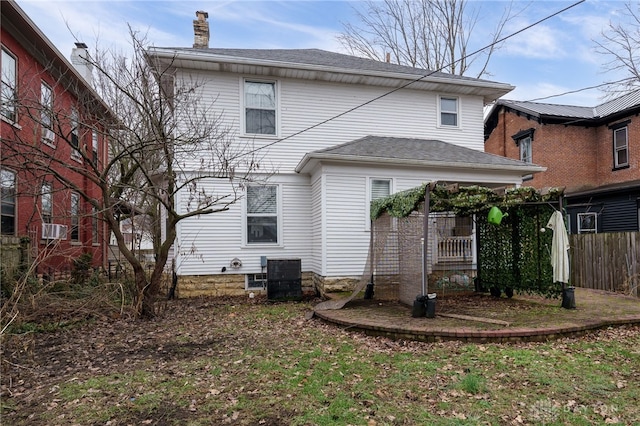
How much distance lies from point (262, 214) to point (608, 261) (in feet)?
29.6

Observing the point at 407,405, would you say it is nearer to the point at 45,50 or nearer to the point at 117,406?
the point at 117,406

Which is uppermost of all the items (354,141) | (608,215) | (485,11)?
(485,11)

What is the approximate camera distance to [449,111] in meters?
11.7

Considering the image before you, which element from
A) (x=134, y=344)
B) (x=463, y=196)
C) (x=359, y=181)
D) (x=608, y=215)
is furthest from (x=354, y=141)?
(x=608, y=215)

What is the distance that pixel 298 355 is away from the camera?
5.00 m

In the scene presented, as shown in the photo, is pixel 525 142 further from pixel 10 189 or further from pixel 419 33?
pixel 10 189

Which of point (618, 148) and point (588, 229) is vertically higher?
point (618, 148)

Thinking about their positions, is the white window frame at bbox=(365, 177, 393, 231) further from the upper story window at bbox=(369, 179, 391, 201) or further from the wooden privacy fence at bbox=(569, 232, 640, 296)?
the wooden privacy fence at bbox=(569, 232, 640, 296)

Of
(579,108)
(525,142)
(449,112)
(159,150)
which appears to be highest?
(579,108)

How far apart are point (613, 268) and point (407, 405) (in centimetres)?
897

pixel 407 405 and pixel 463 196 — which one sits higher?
pixel 463 196

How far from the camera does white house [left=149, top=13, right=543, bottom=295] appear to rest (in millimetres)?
9234

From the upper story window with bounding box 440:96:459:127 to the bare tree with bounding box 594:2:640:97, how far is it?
7.46m

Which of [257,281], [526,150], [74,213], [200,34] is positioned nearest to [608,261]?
[526,150]
